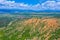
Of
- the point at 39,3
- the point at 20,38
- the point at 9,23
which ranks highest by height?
the point at 39,3

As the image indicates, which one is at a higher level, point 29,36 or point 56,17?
point 56,17

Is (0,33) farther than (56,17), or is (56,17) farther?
(0,33)

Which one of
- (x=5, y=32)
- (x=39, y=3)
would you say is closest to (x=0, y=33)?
(x=5, y=32)

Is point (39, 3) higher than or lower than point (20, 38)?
higher

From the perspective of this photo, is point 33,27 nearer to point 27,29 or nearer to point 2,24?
point 27,29

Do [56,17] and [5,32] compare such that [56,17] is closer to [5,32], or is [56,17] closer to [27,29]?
[27,29]

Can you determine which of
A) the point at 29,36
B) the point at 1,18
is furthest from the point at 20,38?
the point at 1,18

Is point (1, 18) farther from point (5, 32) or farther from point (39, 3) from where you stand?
point (39, 3)
